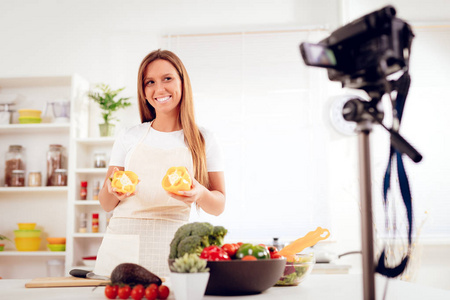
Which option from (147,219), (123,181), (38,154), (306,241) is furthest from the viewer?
(38,154)

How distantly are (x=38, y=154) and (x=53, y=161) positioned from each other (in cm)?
26

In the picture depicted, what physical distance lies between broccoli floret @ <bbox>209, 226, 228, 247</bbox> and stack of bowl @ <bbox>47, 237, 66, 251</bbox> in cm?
279

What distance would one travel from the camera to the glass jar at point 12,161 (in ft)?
12.6

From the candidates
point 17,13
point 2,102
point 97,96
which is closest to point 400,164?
point 97,96

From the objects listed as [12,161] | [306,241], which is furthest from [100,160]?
[306,241]

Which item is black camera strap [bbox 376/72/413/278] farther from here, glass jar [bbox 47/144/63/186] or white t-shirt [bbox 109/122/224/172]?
glass jar [bbox 47/144/63/186]

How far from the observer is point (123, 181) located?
178cm

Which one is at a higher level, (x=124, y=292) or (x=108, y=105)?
(x=108, y=105)

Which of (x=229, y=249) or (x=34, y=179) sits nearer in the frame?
(x=229, y=249)

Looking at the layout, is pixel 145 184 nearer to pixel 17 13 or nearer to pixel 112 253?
pixel 112 253

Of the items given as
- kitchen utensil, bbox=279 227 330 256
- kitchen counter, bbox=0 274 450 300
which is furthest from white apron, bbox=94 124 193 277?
kitchen utensil, bbox=279 227 330 256

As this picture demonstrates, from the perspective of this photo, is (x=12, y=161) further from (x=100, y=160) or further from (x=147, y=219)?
(x=147, y=219)

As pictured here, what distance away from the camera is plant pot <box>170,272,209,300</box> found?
3.23ft

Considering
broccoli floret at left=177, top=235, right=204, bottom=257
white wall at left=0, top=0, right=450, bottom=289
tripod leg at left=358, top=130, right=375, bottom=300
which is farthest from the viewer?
white wall at left=0, top=0, right=450, bottom=289
